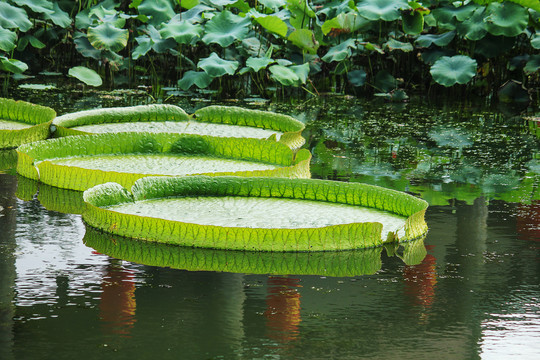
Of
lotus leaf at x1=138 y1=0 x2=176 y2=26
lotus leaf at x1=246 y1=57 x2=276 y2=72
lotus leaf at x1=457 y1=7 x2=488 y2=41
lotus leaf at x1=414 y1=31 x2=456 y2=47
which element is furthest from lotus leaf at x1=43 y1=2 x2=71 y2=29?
lotus leaf at x1=457 y1=7 x2=488 y2=41

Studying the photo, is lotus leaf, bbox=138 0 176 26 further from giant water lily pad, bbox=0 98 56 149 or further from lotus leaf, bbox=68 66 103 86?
giant water lily pad, bbox=0 98 56 149

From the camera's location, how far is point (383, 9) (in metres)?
8.80

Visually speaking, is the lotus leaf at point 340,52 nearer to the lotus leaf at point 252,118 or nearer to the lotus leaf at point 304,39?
the lotus leaf at point 304,39

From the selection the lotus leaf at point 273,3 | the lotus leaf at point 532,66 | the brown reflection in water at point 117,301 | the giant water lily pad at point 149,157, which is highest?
the lotus leaf at point 273,3

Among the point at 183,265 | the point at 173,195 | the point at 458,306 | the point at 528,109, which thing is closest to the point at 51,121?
the point at 173,195

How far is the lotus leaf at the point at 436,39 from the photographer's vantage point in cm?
889

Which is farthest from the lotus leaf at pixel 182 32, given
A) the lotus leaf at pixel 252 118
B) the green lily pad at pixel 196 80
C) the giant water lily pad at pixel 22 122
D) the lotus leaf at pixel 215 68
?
the giant water lily pad at pixel 22 122

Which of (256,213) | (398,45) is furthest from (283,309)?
(398,45)

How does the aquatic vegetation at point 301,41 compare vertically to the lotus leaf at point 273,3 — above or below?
below

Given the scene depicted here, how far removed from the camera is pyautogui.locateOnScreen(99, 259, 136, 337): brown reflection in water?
2.57m

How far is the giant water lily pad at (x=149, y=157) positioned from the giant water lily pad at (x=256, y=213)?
14.1 inches

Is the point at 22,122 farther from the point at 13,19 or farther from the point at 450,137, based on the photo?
the point at 450,137

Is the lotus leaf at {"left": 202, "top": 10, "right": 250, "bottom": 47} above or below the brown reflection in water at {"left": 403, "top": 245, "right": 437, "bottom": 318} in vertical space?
above

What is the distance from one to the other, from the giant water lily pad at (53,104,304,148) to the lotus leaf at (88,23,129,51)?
8.96ft
